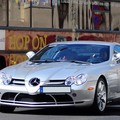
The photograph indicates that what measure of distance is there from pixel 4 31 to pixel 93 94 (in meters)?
9.71

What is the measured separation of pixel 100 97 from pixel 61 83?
99 cm

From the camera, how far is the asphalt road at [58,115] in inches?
396

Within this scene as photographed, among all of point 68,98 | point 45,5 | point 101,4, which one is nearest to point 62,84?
point 68,98

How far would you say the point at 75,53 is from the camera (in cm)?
1141

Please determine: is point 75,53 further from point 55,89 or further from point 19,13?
point 19,13

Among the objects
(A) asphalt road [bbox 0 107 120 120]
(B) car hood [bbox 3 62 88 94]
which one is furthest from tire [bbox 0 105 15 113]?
(B) car hood [bbox 3 62 88 94]

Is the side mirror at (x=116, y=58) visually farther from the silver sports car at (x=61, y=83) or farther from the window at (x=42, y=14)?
the window at (x=42, y=14)

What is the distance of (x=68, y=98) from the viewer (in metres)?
10.2

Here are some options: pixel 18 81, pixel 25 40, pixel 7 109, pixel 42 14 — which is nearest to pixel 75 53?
pixel 18 81

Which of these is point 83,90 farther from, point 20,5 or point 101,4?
point 101,4

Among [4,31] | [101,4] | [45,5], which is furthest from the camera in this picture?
[101,4]

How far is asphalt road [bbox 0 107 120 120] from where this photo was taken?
10062 millimetres

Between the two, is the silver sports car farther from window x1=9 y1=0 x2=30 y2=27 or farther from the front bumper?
window x1=9 y1=0 x2=30 y2=27

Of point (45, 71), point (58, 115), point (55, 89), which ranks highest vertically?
point (45, 71)
